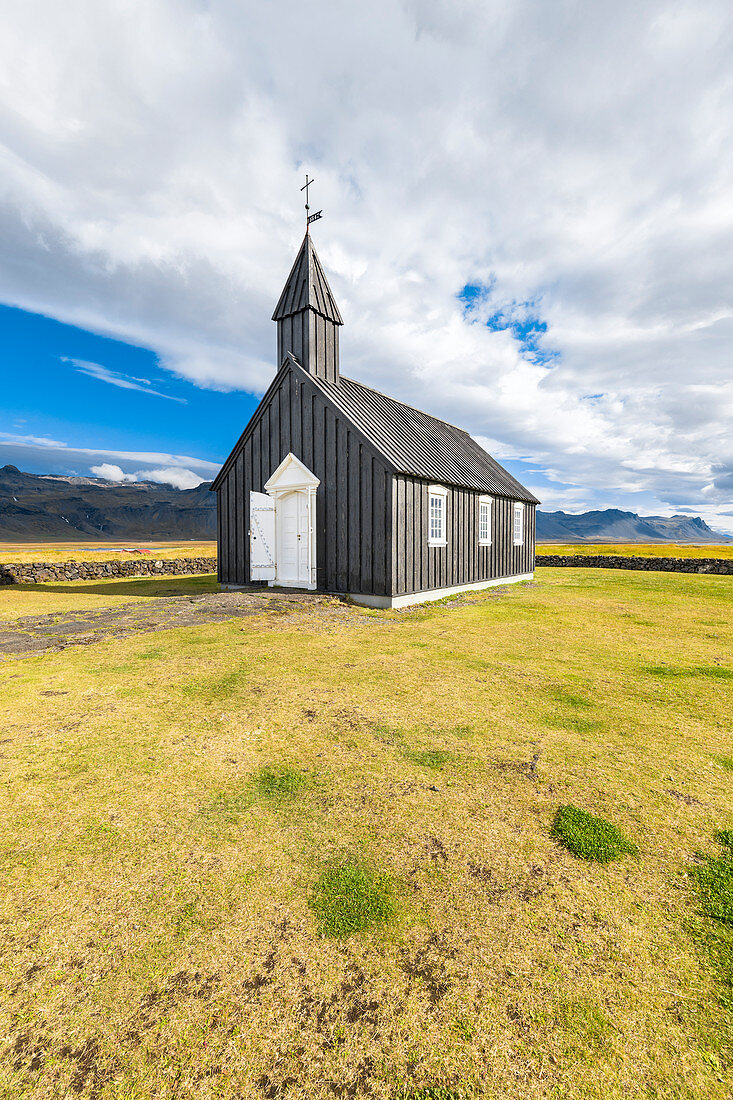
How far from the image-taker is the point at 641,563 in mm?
30594

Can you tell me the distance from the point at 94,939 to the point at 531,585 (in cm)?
2092

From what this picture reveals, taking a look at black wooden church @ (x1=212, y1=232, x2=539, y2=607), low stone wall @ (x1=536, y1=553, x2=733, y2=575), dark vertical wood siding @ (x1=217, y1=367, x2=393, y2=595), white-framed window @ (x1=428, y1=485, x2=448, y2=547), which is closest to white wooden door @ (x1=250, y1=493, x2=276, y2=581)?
black wooden church @ (x1=212, y1=232, x2=539, y2=607)

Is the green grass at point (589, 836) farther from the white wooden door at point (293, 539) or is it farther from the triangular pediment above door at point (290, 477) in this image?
the triangular pediment above door at point (290, 477)

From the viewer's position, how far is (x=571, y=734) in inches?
204

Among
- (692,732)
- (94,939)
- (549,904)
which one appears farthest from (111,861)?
(692,732)

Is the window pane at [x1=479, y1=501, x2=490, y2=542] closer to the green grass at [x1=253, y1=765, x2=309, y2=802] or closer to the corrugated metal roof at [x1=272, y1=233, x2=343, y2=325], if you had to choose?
the corrugated metal roof at [x1=272, y1=233, x2=343, y2=325]

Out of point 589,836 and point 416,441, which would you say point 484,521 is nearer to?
point 416,441

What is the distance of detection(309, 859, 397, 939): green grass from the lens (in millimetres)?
2699

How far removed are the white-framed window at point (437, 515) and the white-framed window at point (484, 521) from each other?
3381 millimetres

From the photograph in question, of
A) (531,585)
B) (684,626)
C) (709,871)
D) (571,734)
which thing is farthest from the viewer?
(531,585)

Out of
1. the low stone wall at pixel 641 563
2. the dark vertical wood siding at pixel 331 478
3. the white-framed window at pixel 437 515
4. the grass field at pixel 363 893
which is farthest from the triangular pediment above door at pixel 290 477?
the low stone wall at pixel 641 563

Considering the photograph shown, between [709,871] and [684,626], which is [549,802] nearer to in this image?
[709,871]

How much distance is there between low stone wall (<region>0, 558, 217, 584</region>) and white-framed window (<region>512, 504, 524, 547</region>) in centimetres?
1904

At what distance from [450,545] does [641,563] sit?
21.0 meters
